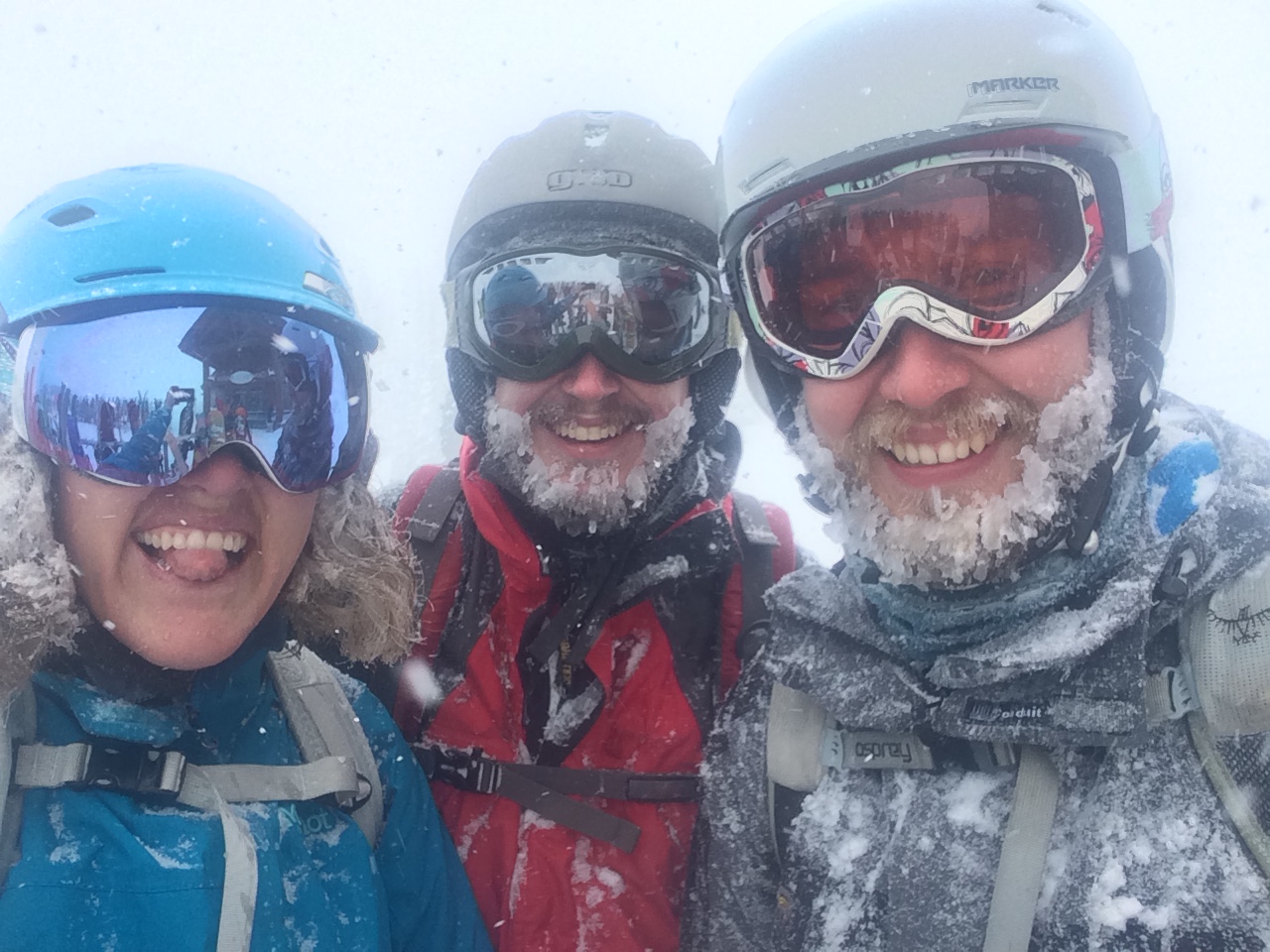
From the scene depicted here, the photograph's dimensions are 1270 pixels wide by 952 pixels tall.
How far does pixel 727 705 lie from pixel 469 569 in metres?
1.08

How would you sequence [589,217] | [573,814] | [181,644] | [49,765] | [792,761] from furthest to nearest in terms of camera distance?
[589,217] → [573,814] → [792,761] → [181,644] → [49,765]

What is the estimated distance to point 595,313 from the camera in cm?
315

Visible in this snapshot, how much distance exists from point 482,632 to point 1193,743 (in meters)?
1.99

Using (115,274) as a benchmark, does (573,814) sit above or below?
below

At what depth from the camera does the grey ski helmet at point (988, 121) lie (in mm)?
2053

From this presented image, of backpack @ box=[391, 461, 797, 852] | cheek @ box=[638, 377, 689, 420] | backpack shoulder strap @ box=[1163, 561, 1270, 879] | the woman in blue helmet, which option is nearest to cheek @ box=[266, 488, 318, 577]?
the woman in blue helmet

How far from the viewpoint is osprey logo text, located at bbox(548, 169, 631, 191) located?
133 inches

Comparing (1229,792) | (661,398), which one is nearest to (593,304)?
(661,398)

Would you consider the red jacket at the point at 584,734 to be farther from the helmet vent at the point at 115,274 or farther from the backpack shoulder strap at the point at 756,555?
the helmet vent at the point at 115,274

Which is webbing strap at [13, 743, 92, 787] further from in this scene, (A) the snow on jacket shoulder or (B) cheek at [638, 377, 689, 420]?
(B) cheek at [638, 377, 689, 420]

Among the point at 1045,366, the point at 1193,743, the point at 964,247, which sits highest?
the point at 964,247

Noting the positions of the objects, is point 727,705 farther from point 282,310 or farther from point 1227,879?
point 282,310

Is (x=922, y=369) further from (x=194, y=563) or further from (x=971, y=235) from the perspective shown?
(x=194, y=563)

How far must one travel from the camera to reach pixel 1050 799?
1.76 meters
